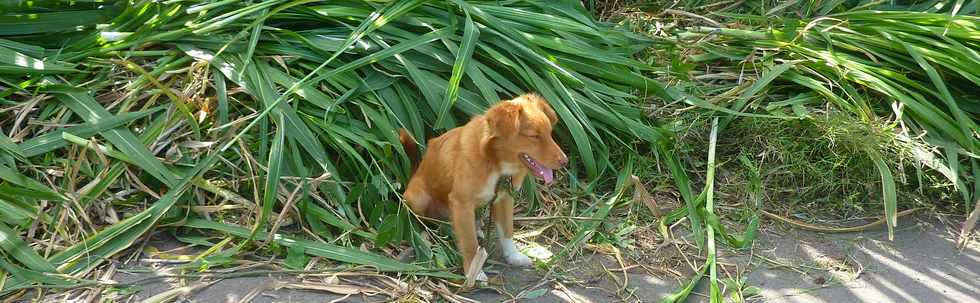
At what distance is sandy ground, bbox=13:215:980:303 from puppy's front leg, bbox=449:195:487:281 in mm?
143

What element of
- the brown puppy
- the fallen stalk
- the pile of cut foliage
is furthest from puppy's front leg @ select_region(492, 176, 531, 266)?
the fallen stalk

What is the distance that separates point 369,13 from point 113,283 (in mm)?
1822

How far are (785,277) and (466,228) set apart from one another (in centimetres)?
143

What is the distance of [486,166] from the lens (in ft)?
12.8

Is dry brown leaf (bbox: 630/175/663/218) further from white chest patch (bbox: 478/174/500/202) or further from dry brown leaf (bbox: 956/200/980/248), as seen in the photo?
dry brown leaf (bbox: 956/200/980/248)

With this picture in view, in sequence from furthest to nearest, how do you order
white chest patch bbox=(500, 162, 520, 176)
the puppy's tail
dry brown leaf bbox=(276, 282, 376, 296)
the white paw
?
the puppy's tail < the white paw < white chest patch bbox=(500, 162, 520, 176) < dry brown leaf bbox=(276, 282, 376, 296)

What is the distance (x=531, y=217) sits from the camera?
4551 mm

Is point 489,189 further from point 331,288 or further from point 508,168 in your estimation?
point 331,288

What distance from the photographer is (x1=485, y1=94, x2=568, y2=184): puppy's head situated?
371cm

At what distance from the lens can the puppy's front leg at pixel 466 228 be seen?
3.94 metres

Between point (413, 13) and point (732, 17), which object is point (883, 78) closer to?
point (732, 17)

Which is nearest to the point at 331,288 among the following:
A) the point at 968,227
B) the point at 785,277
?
the point at 785,277

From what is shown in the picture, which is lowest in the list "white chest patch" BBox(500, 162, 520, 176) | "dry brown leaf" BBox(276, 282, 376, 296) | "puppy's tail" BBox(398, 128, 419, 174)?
"dry brown leaf" BBox(276, 282, 376, 296)

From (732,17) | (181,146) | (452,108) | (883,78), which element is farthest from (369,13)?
(883,78)
